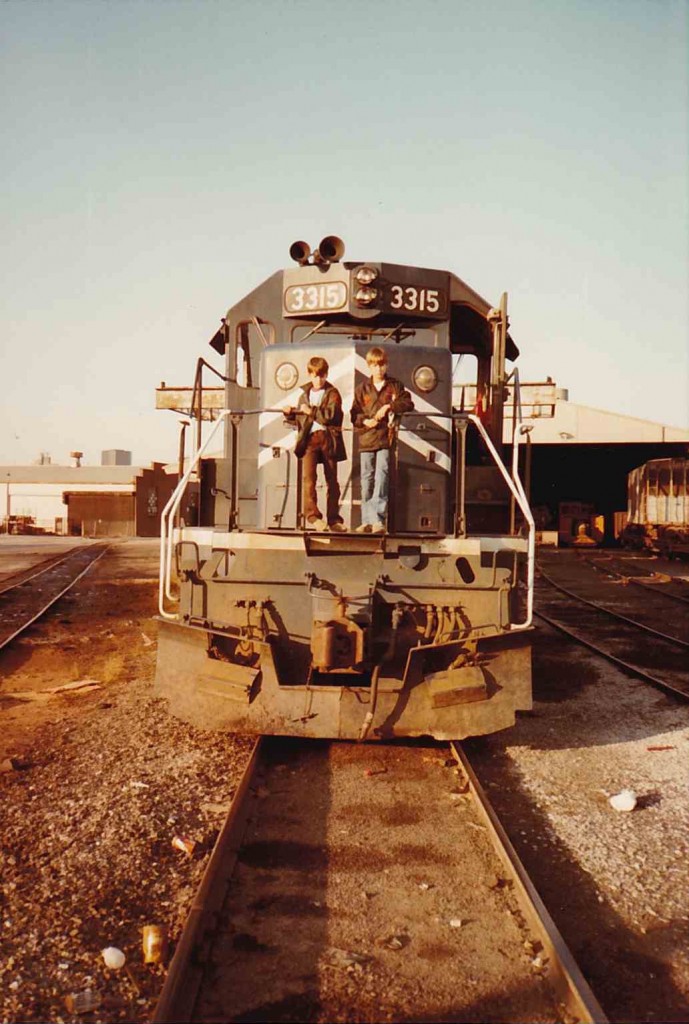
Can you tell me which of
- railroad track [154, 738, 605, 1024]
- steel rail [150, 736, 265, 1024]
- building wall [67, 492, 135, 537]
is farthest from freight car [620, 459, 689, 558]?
building wall [67, 492, 135, 537]

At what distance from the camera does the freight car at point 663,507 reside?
2522 cm

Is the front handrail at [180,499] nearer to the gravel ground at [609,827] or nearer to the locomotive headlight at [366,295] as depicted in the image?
the gravel ground at [609,827]

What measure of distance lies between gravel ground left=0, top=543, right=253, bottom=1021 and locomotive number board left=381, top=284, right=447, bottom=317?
3569 millimetres

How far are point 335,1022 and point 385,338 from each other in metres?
4.77

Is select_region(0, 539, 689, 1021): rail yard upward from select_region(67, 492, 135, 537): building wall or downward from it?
downward

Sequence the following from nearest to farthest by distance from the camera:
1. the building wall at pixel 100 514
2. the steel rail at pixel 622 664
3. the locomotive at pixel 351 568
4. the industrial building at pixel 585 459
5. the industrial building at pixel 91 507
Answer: the locomotive at pixel 351 568
the steel rail at pixel 622 664
the industrial building at pixel 585 459
the industrial building at pixel 91 507
the building wall at pixel 100 514

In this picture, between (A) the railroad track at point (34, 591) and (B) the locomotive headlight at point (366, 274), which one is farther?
(A) the railroad track at point (34, 591)

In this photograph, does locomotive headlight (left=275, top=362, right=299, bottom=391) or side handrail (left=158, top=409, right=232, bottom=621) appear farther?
locomotive headlight (left=275, top=362, right=299, bottom=391)

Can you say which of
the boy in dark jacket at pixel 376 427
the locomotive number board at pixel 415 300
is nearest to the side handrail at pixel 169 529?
the boy in dark jacket at pixel 376 427

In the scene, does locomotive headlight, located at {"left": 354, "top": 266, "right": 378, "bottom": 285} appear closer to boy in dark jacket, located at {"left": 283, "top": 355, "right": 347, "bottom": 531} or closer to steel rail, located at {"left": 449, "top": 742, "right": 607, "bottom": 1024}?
boy in dark jacket, located at {"left": 283, "top": 355, "right": 347, "bottom": 531}

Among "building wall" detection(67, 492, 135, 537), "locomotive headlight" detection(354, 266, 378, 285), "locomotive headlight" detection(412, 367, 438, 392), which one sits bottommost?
"building wall" detection(67, 492, 135, 537)

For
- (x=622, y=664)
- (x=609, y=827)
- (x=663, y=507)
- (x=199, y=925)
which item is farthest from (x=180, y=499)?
(x=663, y=507)

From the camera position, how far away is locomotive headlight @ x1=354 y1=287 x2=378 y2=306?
5.95 metres

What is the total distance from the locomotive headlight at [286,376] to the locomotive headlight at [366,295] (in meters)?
0.74
